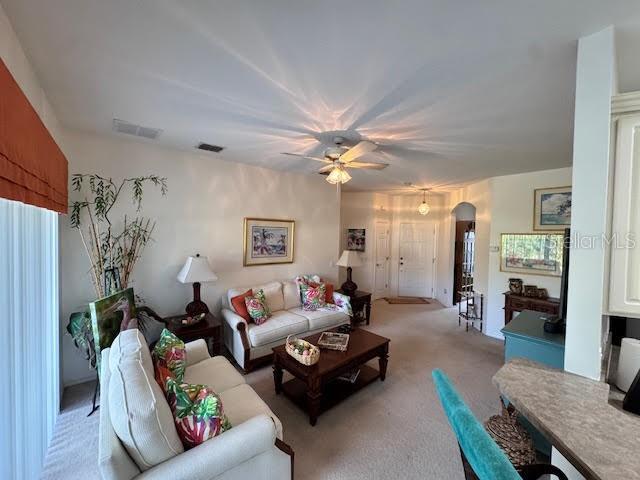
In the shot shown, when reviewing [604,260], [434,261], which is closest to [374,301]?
[434,261]

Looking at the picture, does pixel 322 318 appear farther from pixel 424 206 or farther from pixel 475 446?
pixel 424 206

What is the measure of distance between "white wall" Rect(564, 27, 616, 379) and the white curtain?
9.12 ft

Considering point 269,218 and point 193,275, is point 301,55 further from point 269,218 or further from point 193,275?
point 269,218

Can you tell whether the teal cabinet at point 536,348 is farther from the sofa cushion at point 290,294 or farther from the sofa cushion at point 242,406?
the sofa cushion at point 290,294

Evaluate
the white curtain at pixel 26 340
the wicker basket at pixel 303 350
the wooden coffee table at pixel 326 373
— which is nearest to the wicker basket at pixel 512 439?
the wooden coffee table at pixel 326 373

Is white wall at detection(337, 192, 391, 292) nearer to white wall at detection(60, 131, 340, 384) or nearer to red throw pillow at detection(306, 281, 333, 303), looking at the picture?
white wall at detection(60, 131, 340, 384)

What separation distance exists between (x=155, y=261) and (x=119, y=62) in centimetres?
219

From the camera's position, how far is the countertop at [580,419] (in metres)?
0.87

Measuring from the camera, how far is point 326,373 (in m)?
2.28

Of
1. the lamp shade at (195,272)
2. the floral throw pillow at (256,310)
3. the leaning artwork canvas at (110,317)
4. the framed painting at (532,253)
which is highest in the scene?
the framed painting at (532,253)

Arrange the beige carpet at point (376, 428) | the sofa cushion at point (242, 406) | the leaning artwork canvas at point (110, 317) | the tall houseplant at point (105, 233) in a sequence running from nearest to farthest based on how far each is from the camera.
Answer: the sofa cushion at point (242, 406)
the beige carpet at point (376, 428)
the leaning artwork canvas at point (110, 317)
the tall houseplant at point (105, 233)

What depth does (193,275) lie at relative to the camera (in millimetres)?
2990

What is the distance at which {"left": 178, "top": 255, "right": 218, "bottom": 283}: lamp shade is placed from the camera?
9.78ft

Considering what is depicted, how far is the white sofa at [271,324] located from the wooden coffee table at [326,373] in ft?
1.43
